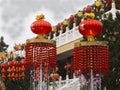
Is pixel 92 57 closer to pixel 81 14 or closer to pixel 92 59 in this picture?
pixel 92 59

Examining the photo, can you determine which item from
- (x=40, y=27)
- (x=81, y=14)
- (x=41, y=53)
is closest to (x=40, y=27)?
(x=40, y=27)

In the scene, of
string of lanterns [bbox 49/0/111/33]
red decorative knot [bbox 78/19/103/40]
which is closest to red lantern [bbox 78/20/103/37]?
red decorative knot [bbox 78/19/103/40]

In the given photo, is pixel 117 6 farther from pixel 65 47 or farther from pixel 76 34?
pixel 65 47

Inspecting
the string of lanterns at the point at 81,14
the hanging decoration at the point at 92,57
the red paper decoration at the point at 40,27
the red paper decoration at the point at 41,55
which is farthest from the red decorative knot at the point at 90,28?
the string of lanterns at the point at 81,14

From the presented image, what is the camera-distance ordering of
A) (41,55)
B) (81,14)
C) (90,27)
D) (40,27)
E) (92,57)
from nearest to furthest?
(92,57)
(90,27)
(41,55)
(40,27)
(81,14)

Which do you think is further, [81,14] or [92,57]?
[81,14]

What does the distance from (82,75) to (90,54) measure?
0.70m

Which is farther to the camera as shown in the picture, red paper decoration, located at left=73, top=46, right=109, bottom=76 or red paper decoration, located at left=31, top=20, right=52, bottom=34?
red paper decoration, located at left=31, top=20, right=52, bottom=34

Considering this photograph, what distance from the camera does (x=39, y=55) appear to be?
12.9 metres

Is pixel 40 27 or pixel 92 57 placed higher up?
pixel 40 27

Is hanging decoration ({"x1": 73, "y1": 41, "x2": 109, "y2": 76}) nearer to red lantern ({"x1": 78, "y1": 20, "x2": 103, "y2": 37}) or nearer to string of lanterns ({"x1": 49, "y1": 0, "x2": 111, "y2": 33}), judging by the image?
red lantern ({"x1": 78, "y1": 20, "x2": 103, "y2": 37})

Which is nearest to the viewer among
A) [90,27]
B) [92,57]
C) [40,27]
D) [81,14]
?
[92,57]

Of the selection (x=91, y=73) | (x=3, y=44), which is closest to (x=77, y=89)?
(x=91, y=73)

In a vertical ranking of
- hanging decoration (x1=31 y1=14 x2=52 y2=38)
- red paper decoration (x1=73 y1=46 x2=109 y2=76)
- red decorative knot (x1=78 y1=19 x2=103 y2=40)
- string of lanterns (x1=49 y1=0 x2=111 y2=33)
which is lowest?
red paper decoration (x1=73 y1=46 x2=109 y2=76)
